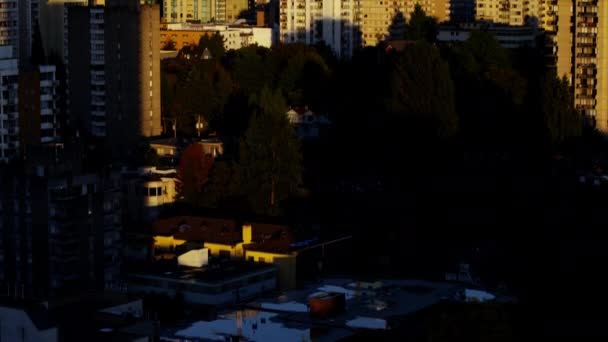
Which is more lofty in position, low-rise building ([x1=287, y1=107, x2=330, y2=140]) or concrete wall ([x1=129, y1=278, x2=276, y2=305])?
low-rise building ([x1=287, y1=107, x2=330, y2=140])

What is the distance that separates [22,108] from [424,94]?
6.17 m

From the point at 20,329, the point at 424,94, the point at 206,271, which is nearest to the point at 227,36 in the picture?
the point at 424,94

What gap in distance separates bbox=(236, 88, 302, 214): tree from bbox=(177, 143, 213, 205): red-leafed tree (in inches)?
19.0

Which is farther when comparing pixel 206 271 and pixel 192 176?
pixel 192 176

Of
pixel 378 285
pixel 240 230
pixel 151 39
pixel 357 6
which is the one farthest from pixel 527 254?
pixel 357 6

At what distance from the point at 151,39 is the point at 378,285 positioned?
10.0 m

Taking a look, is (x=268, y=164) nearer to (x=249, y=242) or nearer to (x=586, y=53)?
(x=249, y=242)

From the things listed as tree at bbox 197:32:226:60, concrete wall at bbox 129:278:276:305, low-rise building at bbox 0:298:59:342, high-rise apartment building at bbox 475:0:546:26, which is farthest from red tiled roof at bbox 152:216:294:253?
high-rise apartment building at bbox 475:0:546:26

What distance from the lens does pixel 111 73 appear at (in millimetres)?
23266

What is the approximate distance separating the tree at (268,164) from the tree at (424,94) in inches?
106

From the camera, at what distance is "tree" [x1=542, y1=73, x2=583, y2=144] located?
21641mm

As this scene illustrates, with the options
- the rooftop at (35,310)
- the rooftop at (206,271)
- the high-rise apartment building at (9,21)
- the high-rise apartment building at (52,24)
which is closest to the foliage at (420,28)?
the high-rise apartment building at (52,24)

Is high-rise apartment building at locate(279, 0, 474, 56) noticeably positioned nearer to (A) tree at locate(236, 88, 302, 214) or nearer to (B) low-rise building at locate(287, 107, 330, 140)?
(B) low-rise building at locate(287, 107, 330, 140)

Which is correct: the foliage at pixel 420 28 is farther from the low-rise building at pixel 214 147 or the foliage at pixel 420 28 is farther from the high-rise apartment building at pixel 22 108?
the high-rise apartment building at pixel 22 108
